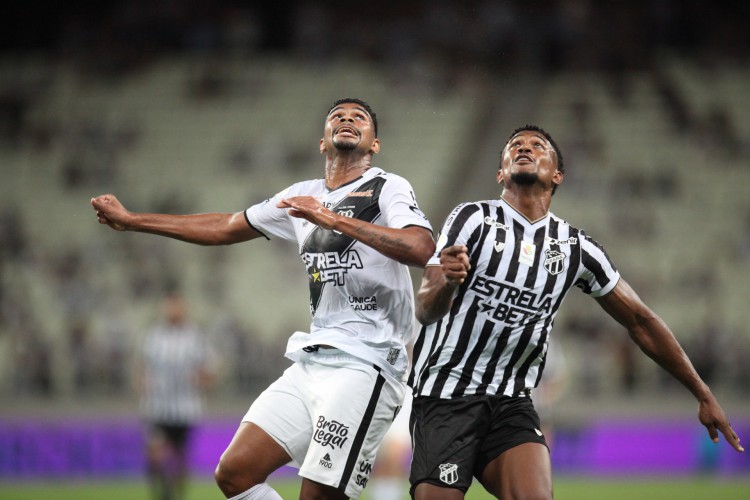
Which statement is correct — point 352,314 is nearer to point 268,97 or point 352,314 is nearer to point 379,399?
point 379,399

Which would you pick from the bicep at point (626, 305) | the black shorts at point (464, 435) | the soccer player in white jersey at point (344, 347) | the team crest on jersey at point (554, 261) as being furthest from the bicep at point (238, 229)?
the bicep at point (626, 305)

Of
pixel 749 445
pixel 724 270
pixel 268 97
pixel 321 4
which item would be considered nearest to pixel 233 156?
pixel 268 97

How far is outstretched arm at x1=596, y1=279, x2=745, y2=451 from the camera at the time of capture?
5867 mm

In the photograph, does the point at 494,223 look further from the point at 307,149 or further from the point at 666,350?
the point at 307,149

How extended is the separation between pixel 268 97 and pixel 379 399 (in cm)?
1778

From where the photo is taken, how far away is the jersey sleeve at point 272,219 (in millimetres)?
6156

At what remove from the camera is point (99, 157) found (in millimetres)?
21594

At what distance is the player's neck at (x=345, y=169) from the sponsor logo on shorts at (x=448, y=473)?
63.2 inches

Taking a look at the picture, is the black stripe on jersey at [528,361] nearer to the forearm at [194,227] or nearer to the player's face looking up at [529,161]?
the player's face looking up at [529,161]

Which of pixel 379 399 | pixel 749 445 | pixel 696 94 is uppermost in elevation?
pixel 696 94

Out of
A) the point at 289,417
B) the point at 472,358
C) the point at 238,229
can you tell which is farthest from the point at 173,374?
the point at 472,358

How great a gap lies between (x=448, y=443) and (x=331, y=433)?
59 cm

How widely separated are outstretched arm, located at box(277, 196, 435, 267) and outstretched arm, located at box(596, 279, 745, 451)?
1193 millimetres

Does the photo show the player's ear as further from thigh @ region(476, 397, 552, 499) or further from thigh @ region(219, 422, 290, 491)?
thigh @ region(219, 422, 290, 491)
